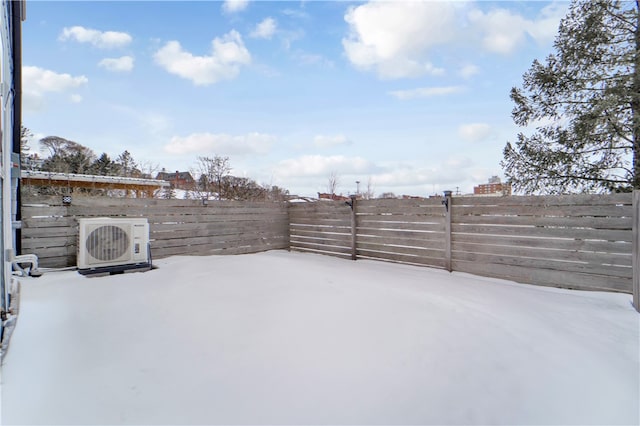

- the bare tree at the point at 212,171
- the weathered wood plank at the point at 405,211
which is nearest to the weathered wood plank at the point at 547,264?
the weathered wood plank at the point at 405,211

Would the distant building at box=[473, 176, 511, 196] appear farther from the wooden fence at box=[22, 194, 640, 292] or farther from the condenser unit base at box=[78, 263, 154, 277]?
the condenser unit base at box=[78, 263, 154, 277]

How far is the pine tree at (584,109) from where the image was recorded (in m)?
4.48

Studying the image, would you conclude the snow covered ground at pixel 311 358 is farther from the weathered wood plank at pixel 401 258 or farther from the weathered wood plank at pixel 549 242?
the weathered wood plank at pixel 401 258

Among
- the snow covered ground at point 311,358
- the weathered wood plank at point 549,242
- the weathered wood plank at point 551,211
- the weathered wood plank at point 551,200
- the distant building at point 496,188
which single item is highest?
the distant building at point 496,188

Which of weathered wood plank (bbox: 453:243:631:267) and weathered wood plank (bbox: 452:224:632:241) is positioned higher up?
weathered wood plank (bbox: 452:224:632:241)

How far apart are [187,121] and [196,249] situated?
4781 millimetres

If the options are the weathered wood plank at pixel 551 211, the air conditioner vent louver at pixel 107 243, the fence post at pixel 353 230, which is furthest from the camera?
the fence post at pixel 353 230

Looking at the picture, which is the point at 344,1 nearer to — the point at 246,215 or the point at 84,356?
the point at 246,215

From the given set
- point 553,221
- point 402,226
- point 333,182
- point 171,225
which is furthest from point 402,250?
point 333,182

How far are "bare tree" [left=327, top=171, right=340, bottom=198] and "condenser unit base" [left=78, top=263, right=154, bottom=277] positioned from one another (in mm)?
9673

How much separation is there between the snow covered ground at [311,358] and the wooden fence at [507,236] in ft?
1.89

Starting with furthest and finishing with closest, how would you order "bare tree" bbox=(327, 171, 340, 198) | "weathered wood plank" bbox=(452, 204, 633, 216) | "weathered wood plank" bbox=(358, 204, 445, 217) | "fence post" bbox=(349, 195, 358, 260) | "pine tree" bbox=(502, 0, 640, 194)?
"bare tree" bbox=(327, 171, 340, 198) → "fence post" bbox=(349, 195, 358, 260) → "weathered wood plank" bbox=(358, 204, 445, 217) → "pine tree" bbox=(502, 0, 640, 194) → "weathered wood plank" bbox=(452, 204, 633, 216)

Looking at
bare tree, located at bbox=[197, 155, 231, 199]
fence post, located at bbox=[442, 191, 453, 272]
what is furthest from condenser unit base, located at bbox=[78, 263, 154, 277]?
bare tree, located at bbox=[197, 155, 231, 199]

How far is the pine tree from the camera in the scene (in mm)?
4477
